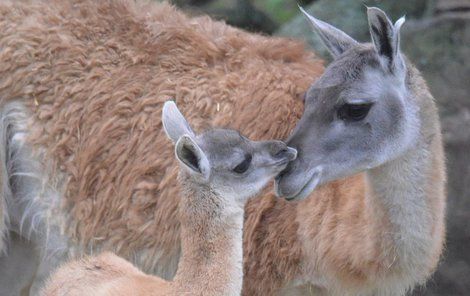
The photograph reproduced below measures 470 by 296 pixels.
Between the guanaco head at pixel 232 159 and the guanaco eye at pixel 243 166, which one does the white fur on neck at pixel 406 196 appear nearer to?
the guanaco head at pixel 232 159

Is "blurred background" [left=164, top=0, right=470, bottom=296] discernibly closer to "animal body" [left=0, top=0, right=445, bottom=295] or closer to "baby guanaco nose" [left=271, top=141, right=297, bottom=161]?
"animal body" [left=0, top=0, right=445, bottom=295]

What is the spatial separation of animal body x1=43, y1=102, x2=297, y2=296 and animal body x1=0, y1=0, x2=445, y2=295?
63 cm

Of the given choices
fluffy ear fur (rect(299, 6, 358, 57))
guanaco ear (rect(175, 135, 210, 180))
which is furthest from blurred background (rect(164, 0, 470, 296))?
guanaco ear (rect(175, 135, 210, 180))

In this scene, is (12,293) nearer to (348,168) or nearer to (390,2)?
(348,168)

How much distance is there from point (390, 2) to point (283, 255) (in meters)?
4.15

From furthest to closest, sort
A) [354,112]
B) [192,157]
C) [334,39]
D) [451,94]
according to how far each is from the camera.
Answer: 1. [451,94]
2. [334,39]
3. [354,112]
4. [192,157]

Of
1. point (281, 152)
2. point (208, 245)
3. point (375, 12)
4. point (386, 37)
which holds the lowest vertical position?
point (208, 245)

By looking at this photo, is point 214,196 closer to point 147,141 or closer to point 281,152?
point 281,152

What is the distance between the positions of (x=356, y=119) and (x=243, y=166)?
2.20ft

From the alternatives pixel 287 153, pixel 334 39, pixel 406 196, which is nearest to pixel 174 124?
pixel 287 153

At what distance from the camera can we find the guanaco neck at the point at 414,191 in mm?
6188

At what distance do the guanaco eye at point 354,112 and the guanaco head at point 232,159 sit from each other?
35 centimetres

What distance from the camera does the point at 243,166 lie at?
5.89 m

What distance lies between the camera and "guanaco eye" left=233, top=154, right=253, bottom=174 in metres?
5.87
